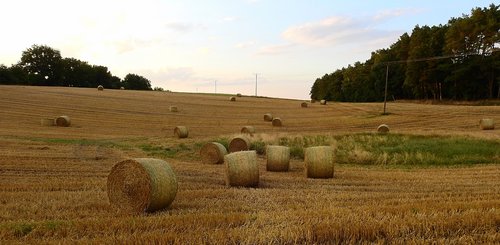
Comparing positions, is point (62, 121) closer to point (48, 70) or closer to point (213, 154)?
point (213, 154)

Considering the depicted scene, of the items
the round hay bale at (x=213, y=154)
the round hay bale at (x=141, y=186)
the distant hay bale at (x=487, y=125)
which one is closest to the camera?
the round hay bale at (x=141, y=186)

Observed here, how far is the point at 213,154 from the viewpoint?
17484mm

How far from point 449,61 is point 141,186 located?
64752mm

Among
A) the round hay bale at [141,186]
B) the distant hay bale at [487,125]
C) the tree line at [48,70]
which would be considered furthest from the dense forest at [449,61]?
the tree line at [48,70]

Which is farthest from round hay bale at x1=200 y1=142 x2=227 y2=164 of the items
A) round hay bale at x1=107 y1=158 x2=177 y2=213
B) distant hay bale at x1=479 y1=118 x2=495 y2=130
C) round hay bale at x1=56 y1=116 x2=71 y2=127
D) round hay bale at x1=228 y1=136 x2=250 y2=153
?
distant hay bale at x1=479 y1=118 x2=495 y2=130

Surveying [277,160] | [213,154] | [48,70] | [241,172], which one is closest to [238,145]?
[213,154]

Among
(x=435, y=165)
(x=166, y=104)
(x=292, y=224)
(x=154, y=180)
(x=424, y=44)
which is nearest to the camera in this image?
(x=292, y=224)

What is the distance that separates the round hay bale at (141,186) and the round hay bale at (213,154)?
28.1ft

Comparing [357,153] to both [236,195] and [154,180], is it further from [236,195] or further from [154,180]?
[154,180]

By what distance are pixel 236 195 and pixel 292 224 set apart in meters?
3.52

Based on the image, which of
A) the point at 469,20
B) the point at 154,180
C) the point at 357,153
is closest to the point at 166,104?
the point at 357,153

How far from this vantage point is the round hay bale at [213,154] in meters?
17.3

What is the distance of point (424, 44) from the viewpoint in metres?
71.9

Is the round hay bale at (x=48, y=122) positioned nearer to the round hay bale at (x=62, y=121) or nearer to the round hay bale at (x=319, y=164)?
the round hay bale at (x=62, y=121)
